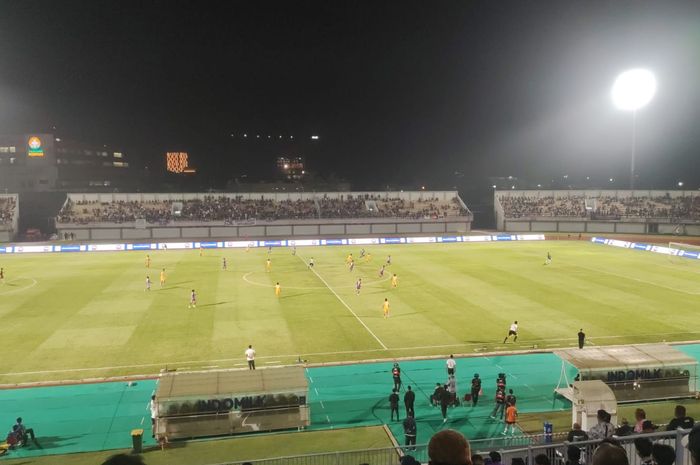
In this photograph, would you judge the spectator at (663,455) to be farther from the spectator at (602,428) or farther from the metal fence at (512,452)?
the spectator at (602,428)

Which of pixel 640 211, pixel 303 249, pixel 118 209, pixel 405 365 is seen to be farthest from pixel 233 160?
pixel 405 365

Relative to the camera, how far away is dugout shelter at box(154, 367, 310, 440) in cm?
1905

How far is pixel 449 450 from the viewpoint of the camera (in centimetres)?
461

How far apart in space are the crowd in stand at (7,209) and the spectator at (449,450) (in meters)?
96.0

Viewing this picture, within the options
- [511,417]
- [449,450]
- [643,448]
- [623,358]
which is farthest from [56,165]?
[449,450]

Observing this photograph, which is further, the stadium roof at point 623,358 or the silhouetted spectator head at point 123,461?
the stadium roof at point 623,358

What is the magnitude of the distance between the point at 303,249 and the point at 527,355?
50717mm

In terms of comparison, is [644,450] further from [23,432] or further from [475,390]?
[23,432]

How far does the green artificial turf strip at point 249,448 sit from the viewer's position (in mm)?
17281

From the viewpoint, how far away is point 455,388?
22844 mm

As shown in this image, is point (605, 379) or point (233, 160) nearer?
point (605, 379)

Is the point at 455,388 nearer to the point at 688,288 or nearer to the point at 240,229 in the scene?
the point at 688,288

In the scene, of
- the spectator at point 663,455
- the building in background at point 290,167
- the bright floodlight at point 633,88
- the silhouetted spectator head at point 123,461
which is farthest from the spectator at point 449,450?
the building in background at point 290,167

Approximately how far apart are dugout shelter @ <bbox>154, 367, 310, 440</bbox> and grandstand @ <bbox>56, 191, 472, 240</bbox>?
72.2 meters
